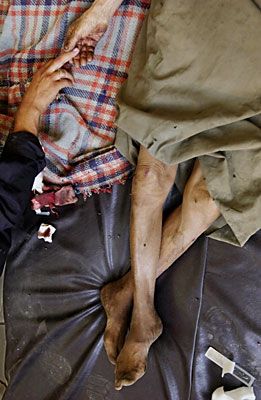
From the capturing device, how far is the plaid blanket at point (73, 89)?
4.59 feet

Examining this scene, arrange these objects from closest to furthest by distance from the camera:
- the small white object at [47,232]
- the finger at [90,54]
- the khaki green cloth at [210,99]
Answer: the khaki green cloth at [210,99] < the finger at [90,54] < the small white object at [47,232]

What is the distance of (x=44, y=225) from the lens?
4.91 feet

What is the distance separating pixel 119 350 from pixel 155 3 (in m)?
0.78

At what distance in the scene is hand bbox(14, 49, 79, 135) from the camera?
1379mm

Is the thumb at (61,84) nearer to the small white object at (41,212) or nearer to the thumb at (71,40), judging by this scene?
the thumb at (71,40)

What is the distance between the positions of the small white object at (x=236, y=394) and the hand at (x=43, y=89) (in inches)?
28.1

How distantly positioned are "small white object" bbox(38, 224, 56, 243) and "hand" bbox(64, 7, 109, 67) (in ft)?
1.33

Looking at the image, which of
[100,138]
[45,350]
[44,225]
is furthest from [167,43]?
[45,350]

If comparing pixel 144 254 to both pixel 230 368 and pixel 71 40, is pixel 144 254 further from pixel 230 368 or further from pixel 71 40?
pixel 71 40

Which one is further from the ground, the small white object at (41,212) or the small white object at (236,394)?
the small white object at (41,212)

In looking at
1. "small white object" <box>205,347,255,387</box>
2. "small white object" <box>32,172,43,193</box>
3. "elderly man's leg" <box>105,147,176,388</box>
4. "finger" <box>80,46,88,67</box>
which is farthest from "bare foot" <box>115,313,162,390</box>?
"finger" <box>80,46,88,67</box>

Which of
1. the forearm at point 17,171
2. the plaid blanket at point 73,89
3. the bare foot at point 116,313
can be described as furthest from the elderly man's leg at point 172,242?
the forearm at point 17,171

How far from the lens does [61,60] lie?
1.38 m

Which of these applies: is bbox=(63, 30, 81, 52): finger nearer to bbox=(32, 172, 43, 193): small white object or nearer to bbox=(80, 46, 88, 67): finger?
bbox=(80, 46, 88, 67): finger
